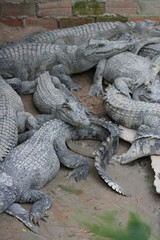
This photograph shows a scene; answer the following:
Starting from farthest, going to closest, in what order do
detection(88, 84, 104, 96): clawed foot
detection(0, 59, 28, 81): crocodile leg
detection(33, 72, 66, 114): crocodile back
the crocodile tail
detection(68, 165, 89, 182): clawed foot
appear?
detection(0, 59, 28, 81): crocodile leg, detection(88, 84, 104, 96): clawed foot, detection(33, 72, 66, 114): crocodile back, detection(68, 165, 89, 182): clawed foot, the crocodile tail

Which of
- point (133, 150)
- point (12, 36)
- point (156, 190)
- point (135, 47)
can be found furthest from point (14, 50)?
point (156, 190)

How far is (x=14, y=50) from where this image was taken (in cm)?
586

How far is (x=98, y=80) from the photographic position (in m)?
5.70

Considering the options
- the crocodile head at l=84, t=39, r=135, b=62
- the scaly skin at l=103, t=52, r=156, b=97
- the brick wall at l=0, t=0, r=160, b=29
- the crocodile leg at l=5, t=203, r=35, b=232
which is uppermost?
the brick wall at l=0, t=0, r=160, b=29

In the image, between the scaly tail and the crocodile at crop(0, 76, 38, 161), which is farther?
the crocodile at crop(0, 76, 38, 161)


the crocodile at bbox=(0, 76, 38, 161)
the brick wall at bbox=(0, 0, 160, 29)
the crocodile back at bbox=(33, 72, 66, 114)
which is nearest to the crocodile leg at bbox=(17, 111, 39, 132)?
the crocodile at bbox=(0, 76, 38, 161)

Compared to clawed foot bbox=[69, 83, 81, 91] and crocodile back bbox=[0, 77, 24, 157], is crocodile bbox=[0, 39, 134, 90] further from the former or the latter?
crocodile back bbox=[0, 77, 24, 157]

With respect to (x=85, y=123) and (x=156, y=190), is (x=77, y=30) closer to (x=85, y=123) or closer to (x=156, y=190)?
(x=85, y=123)

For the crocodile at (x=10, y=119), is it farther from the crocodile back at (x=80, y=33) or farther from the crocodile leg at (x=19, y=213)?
the crocodile back at (x=80, y=33)

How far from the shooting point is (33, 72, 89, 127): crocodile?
Result: 15.1ft

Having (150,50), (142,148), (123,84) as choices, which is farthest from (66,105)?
(150,50)

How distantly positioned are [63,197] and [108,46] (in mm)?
2308

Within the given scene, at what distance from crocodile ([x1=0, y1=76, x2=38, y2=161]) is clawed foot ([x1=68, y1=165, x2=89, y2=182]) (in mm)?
575

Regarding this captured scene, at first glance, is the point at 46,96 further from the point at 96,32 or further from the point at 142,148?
the point at 96,32
